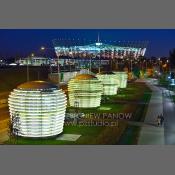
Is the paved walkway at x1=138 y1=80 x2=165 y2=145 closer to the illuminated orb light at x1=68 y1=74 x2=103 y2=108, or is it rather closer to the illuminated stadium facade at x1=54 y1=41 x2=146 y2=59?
the illuminated orb light at x1=68 y1=74 x2=103 y2=108

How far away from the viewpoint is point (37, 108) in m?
22.4

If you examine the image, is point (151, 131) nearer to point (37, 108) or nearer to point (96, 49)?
point (37, 108)

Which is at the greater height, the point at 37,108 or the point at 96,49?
the point at 96,49

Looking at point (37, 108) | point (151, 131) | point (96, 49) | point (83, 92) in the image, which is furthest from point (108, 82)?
point (37, 108)

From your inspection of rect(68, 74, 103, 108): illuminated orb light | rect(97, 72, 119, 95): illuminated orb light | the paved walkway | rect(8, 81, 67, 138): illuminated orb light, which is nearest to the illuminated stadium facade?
rect(97, 72, 119, 95): illuminated orb light

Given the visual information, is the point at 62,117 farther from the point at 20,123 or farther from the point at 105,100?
the point at 105,100

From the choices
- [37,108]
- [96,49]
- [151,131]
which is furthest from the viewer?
[96,49]

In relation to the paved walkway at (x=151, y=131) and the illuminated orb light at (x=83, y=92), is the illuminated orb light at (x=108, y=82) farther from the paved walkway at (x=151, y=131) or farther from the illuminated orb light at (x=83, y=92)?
the paved walkway at (x=151, y=131)

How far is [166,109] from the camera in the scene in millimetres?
34625

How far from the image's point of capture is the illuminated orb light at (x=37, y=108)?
22.4 metres

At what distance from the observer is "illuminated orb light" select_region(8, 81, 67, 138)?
2244 cm

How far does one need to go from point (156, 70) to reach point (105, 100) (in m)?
47.1

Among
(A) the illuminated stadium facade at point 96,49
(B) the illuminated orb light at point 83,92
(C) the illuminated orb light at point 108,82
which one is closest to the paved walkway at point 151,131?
(B) the illuminated orb light at point 83,92

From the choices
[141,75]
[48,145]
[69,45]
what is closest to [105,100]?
[69,45]
